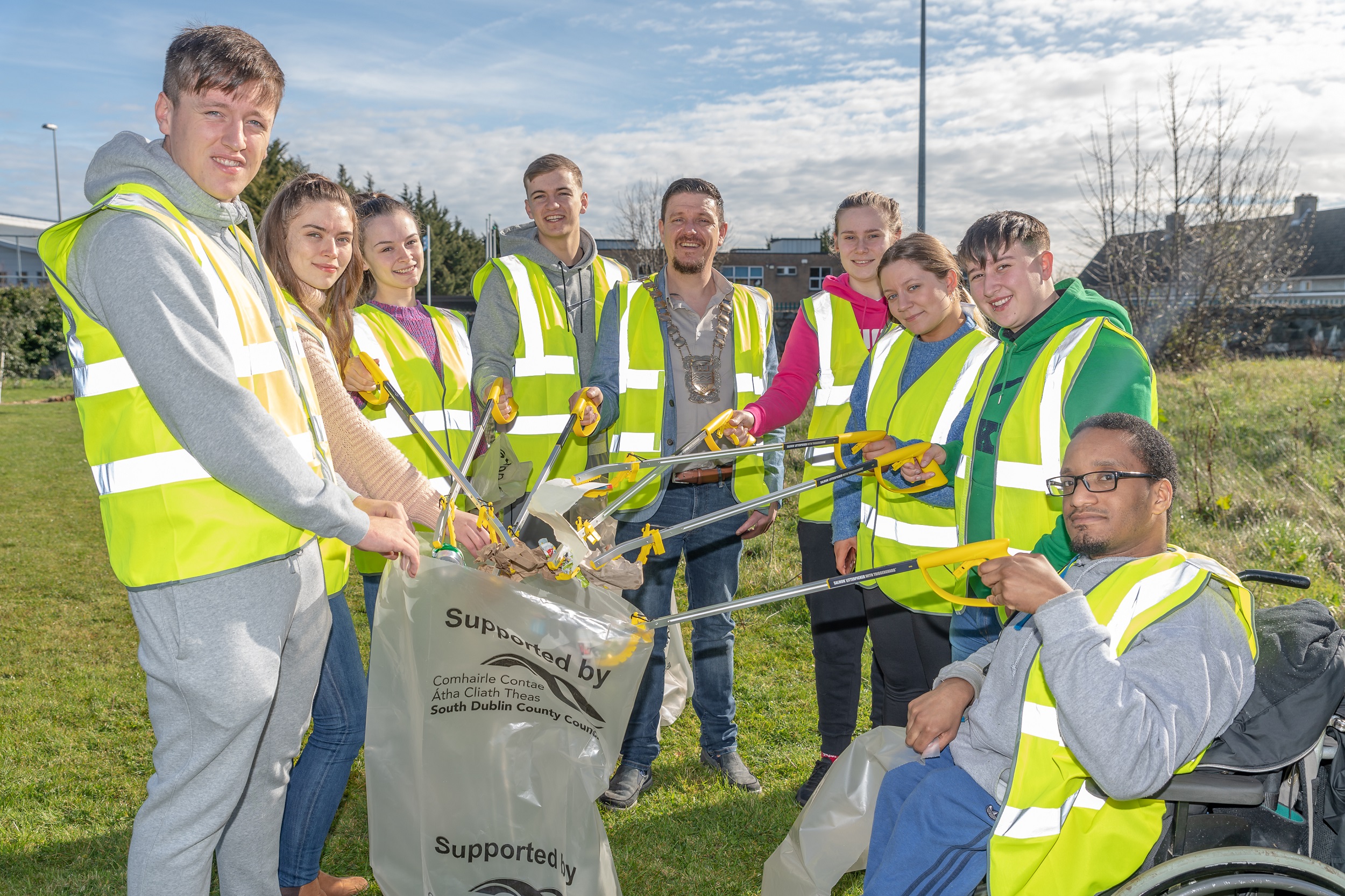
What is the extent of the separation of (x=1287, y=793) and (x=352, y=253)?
115 inches

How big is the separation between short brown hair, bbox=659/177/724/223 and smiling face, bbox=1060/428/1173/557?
75.7 inches

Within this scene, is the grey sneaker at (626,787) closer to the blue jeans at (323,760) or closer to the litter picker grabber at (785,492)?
the blue jeans at (323,760)

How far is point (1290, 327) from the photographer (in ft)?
62.9

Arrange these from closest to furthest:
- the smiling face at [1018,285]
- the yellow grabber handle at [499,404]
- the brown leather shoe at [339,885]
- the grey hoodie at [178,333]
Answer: the grey hoodie at [178,333], the smiling face at [1018,285], the brown leather shoe at [339,885], the yellow grabber handle at [499,404]

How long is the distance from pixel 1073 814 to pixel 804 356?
2130 millimetres

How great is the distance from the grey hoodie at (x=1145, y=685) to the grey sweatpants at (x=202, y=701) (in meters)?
1.60

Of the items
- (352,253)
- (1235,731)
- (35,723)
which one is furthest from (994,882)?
(35,723)

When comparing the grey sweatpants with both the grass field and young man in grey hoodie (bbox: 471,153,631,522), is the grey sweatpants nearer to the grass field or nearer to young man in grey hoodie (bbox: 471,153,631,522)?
the grass field

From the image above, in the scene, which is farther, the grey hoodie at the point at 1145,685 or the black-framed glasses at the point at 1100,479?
the black-framed glasses at the point at 1100,479

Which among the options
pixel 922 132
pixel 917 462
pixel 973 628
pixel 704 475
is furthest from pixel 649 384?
pixel 922 132

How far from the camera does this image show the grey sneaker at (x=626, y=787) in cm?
342

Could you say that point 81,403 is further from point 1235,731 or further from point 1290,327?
point 1290,327

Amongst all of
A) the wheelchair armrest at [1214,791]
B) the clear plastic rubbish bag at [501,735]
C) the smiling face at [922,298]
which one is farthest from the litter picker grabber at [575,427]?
the wheelchair armrest at [1214,791]

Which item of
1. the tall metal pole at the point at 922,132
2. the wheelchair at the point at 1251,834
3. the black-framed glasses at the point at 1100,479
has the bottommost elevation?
the wheelchair at the point at 1251,834
